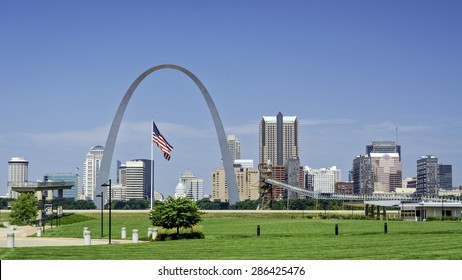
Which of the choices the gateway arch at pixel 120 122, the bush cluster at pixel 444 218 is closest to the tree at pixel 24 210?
the gateway arch at pixel 120 122

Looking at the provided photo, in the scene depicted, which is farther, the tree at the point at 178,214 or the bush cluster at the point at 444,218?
the bush cluster at the point at 444,218

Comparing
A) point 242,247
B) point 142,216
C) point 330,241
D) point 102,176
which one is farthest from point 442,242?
point 102,176

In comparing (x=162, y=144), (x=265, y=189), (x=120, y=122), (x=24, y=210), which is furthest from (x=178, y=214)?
(x=265, y=189)

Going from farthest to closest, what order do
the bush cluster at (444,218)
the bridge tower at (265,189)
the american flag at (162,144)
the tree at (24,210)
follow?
the bridge tower at (265,189) → the bush cluster at (444,218) → the tree at (24,210) → the american flag at (162,144)

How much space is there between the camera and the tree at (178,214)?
47.7 m

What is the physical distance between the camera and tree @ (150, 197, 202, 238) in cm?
4766

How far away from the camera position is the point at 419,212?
300 feet

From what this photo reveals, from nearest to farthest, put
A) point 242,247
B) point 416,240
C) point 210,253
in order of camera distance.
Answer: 1. point 210,253
2. point 242,247
3. point 416,240

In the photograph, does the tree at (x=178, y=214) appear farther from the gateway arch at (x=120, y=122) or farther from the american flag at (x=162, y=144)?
the gateway arch at (x=120, y=122)

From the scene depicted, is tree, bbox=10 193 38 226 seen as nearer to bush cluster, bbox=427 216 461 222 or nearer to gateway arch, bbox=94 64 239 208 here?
gateway arch, bbox=94 64 239 208

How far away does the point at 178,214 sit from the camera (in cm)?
4784

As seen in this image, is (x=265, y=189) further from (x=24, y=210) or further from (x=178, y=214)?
(x=178, y=214)
